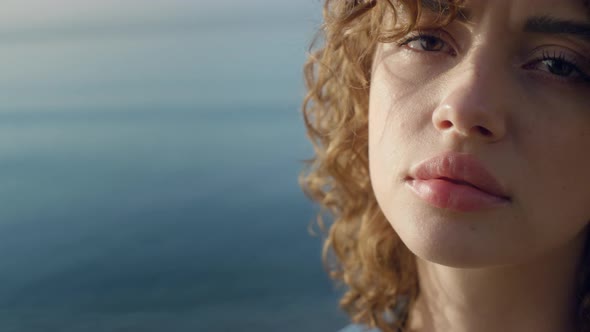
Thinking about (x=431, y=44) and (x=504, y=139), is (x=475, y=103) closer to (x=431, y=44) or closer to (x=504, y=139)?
(x=504, y=139)

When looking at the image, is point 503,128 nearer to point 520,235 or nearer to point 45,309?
point 520,235

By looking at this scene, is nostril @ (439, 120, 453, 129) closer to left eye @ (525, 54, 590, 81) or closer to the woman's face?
the woman's face

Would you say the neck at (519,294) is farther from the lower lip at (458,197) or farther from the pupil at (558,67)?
the pupil at (558,67)

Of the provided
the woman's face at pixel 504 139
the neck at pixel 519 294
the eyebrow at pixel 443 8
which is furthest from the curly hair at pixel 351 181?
the woman's face at pixel 504 139

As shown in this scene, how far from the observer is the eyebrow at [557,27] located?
42.3 inches

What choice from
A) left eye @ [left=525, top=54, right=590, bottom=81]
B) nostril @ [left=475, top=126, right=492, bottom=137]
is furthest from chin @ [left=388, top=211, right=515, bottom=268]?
left eye @ [left=525, top=54, right=590, bottom=81]

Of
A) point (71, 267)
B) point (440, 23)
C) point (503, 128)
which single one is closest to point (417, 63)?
point (440, 23)

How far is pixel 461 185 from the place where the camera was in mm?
1106

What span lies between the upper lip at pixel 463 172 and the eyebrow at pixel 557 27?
0.76ft

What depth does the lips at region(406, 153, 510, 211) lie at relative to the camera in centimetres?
109

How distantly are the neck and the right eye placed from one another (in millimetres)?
433

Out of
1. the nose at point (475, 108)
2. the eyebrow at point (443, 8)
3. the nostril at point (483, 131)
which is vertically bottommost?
the nostril at point (483, 131)

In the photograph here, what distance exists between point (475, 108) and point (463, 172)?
0.11 metres

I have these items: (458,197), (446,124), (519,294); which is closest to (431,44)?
(446,124)
